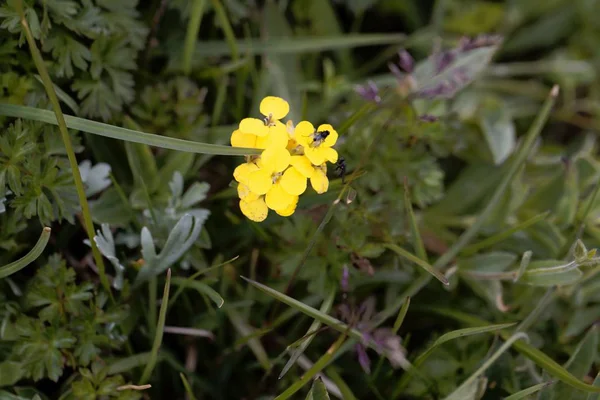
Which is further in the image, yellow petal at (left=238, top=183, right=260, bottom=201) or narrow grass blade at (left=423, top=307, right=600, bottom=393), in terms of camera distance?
narrow grass blade at (left=423, top=307, right=600, bottom=393)

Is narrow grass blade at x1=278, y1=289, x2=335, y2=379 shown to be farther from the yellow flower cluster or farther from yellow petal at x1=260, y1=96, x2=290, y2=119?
yellow petal at x1=260, y1=96, x2=290, y2=119

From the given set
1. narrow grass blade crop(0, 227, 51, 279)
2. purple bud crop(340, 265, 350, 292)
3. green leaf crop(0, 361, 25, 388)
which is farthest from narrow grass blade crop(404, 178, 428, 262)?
green leaf crop(0, 361, 25, 388)

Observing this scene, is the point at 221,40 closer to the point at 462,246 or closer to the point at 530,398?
the point at 462,246

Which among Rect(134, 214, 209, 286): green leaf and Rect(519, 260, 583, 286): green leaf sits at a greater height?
Rect(134, 214, 209, 286): green leaf

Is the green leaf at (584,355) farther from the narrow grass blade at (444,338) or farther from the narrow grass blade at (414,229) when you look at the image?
the narrow grass blade at (414,229)

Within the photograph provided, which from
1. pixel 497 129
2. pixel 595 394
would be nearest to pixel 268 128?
pixel 595 394

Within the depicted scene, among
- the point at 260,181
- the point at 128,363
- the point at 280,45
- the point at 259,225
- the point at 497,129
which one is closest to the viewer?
the point at 260,181

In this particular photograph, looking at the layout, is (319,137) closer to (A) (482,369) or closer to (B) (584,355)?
(A) (482,369)
